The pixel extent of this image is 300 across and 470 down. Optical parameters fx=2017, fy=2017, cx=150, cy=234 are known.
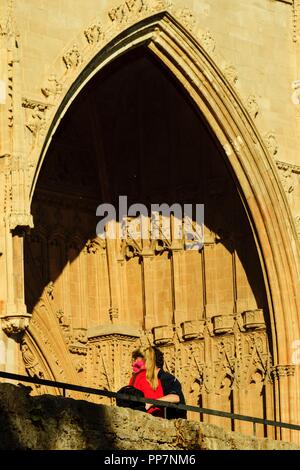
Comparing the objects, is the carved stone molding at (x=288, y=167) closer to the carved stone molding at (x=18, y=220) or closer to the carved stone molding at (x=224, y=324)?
the carved stone molding at (x=224, y=324)

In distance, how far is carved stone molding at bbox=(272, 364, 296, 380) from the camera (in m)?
25.5

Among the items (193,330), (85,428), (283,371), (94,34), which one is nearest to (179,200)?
(193,330)

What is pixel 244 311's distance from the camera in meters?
26.4

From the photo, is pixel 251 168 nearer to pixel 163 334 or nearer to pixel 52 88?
pixel 163 334

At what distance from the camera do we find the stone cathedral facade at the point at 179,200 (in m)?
24.9

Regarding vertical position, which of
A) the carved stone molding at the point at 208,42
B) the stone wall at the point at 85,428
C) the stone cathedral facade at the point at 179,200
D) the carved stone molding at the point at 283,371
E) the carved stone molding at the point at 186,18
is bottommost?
the stone wall at the point at 85,428

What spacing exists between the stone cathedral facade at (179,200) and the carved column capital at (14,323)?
3.37m

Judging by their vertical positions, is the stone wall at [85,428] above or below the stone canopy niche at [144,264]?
below

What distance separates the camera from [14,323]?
69.5 ft

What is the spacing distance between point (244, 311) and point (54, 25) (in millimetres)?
5185

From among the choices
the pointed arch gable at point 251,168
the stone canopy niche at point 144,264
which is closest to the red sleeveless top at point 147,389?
the pointed arch gable at point 251,168

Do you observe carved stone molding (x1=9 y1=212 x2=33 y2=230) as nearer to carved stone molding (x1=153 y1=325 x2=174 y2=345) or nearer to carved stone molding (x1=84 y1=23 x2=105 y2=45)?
carved stone molding (x1=84 y1=23 x2=105 y2=45)

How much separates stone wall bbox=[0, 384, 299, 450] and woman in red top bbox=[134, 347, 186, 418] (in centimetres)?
157
